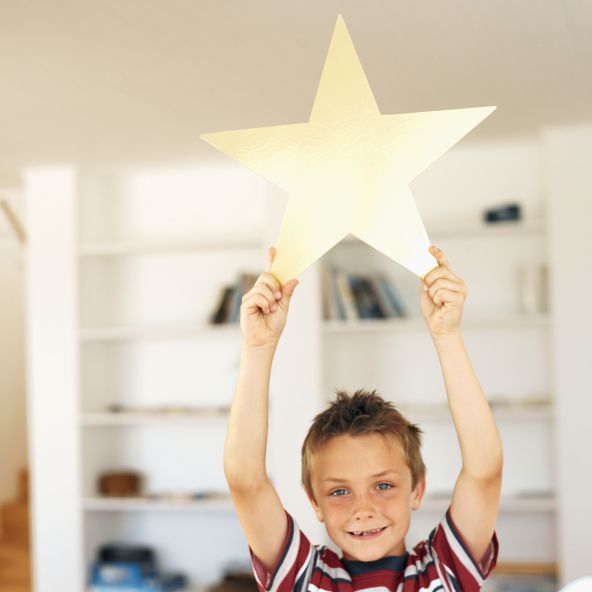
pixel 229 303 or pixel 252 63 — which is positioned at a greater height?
pixel 252 63

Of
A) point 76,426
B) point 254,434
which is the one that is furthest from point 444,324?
point 76,426

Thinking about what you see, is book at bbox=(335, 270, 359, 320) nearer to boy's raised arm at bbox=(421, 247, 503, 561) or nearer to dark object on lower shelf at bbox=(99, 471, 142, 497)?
dark object on lower shelf at bbox=(99, 471, 142, 497)

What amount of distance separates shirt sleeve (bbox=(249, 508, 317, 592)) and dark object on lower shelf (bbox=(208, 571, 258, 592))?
2942 mm

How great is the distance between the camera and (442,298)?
1195mm

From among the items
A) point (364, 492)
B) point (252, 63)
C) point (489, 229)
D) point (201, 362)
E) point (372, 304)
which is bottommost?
point (364, 492)

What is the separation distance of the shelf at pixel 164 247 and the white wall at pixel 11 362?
1.40m

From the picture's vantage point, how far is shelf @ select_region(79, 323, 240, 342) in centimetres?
421

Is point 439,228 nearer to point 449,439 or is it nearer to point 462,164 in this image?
point 462,164

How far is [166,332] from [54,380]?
0.59m

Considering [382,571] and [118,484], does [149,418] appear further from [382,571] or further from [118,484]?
[382,571]

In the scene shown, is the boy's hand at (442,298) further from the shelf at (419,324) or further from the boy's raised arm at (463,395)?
the shelf at (419,324)

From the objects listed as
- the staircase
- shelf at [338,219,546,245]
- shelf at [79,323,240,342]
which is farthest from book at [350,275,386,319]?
the staircase

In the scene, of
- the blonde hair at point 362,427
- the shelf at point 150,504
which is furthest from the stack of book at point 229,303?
the blonde hair at point 362,427

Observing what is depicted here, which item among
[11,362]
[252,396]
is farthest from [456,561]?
[11,362]
